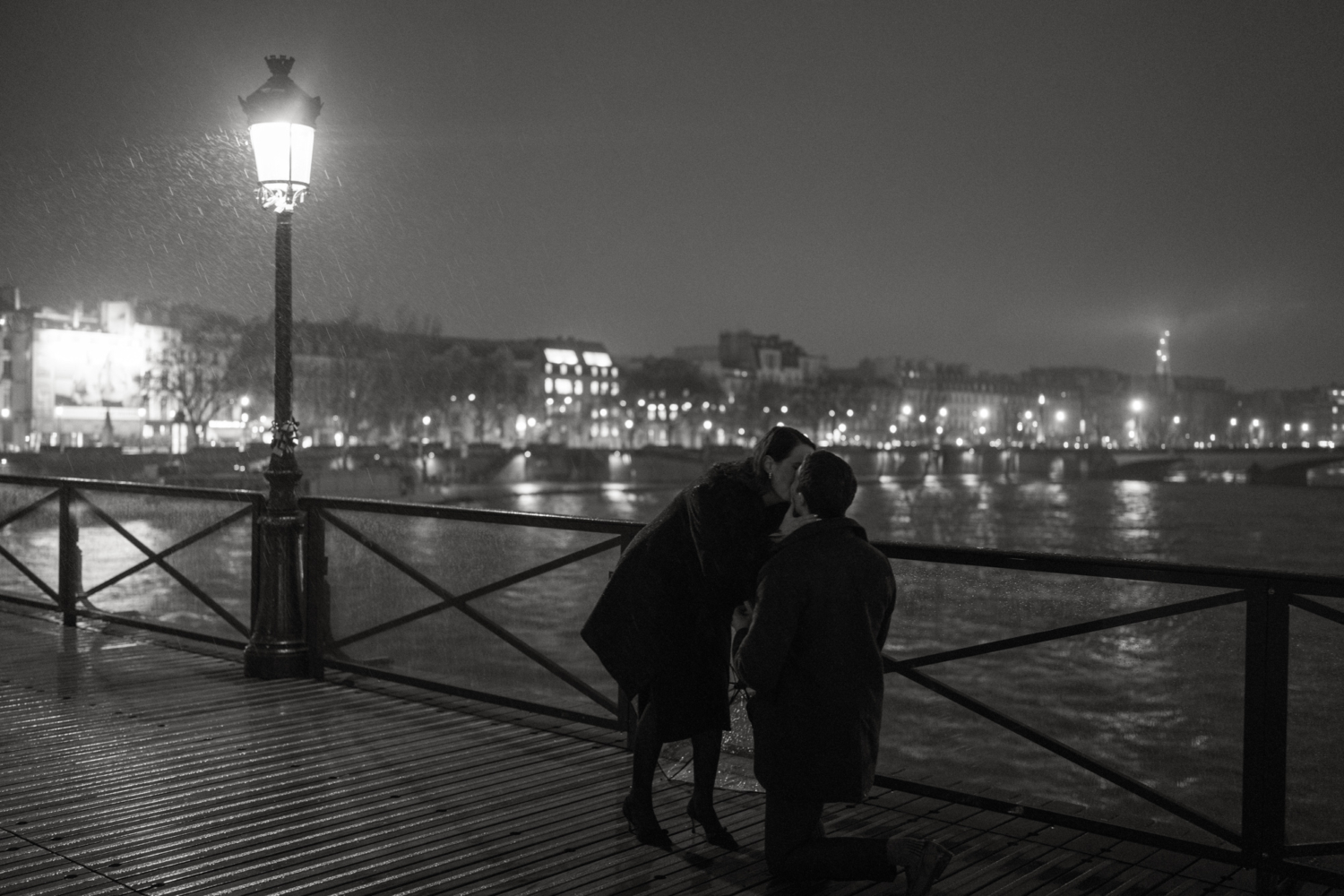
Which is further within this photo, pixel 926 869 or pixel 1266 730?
pixel 1266 730

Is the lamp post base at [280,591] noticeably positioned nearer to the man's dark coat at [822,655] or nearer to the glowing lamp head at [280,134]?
the glowing lamp head at [280,134]

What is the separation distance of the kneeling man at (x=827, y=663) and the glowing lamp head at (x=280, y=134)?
17.2 feet

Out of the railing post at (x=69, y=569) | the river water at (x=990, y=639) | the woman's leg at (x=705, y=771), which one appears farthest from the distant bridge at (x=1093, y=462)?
the woman's leg at (x=705, y=771)

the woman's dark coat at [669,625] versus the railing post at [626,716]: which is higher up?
the woman's dark coat at [669,625]

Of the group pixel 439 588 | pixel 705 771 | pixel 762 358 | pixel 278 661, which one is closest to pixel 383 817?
pixel 705 771

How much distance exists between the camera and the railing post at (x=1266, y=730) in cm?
470

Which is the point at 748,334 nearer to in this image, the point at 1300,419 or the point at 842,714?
the point at 1300,419

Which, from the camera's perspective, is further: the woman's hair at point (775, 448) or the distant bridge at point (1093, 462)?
the distant bridge at point (1093, 462)

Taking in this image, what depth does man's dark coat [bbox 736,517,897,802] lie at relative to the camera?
413cm

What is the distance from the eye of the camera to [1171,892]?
462cm

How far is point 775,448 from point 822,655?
78cm

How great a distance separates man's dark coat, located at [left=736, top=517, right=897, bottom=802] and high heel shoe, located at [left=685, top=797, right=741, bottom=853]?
2.77ft

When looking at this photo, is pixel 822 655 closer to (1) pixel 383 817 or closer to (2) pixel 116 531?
(1) pixel 383 817

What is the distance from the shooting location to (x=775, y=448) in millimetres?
4574
